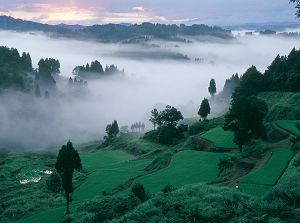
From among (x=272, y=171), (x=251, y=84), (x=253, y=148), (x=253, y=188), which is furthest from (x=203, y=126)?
(x=253, y=188)

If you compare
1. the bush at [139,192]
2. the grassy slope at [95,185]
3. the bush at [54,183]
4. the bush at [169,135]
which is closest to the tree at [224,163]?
the bush at [139,192]

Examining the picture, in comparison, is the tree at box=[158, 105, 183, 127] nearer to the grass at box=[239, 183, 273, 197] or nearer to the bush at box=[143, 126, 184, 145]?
the bush at box=[143, 126, 184, 145]

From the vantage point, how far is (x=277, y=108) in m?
43.6

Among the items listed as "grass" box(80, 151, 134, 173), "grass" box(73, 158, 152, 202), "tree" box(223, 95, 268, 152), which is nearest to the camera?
"grass" box(73, 158, 152, 202)

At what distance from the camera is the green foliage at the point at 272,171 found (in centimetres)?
1917

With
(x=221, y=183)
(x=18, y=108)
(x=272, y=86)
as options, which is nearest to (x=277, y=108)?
(x=272, y=86)

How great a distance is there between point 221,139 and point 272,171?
17367 millimetres

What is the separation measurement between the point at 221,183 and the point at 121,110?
561ft

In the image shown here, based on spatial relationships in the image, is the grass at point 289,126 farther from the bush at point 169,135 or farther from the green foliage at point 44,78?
the green foliage at point 44,78

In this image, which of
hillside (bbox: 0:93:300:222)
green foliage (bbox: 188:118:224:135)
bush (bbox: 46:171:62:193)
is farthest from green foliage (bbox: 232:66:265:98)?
bush (bbox: 46:171:62:193)

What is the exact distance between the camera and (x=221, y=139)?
38.0m

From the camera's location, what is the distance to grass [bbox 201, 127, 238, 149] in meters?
35.4

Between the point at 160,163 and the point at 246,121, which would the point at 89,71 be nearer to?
the point at 160,163

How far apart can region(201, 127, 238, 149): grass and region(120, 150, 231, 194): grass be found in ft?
13.0
